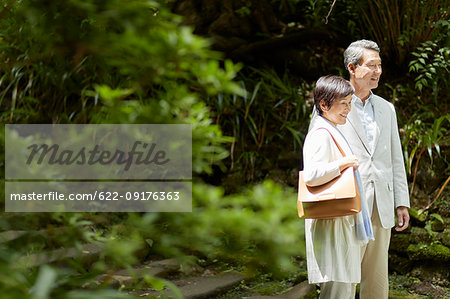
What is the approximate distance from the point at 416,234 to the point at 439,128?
941 millimetres

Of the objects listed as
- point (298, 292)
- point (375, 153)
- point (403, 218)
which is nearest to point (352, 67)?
point (375, 153)

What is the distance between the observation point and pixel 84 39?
0.90 m

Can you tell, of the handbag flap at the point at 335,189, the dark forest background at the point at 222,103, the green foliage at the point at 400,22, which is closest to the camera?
the dark forest background at the point at 222,103

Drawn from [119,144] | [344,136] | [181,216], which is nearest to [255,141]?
[344,136]

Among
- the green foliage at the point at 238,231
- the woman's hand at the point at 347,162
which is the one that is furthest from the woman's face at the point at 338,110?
the green foliage at the point at 238,231

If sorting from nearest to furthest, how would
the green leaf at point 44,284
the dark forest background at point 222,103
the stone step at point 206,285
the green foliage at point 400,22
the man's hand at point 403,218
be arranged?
the green leaf at point 44,284 → the dark forest background at point 222,103 → the man's hand at point 403,218 → the stone step at point 206,285 → the green foliage at point 400,22

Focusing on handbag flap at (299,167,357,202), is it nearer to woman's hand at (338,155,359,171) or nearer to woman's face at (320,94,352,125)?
woman's hand at (338,155,359,171)

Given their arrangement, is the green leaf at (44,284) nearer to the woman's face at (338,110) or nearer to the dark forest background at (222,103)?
the dark forest background at (222,103)

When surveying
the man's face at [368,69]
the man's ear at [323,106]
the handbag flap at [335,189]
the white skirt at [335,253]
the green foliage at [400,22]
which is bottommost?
the white skirt at [335,253]

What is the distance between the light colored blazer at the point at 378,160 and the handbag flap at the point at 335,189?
0.41 metres

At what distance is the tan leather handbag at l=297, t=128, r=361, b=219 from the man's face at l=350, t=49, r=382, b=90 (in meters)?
0.58

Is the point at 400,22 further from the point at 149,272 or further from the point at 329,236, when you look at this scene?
the point at 149,272

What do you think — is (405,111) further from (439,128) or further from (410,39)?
(410,39)

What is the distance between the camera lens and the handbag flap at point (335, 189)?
81.4 inches
